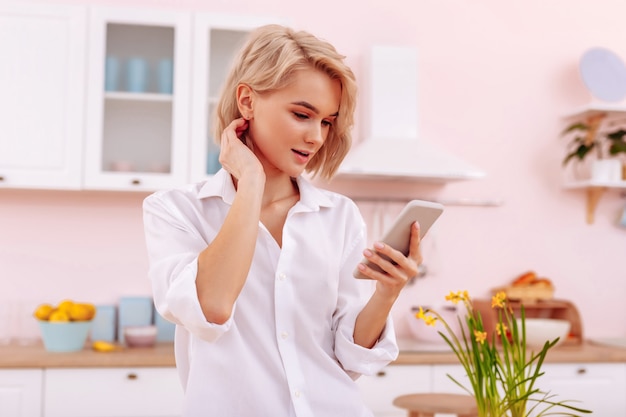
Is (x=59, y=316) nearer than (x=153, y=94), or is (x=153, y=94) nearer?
(x=59, y=316)

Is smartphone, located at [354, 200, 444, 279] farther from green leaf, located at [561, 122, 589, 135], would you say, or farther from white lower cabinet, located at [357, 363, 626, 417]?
green leaf, located at [561, 122, 589, 135]

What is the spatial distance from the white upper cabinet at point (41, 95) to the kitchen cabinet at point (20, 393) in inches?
29.0

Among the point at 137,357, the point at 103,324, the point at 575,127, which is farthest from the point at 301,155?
the point at 575,127

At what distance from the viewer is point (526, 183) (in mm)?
3732

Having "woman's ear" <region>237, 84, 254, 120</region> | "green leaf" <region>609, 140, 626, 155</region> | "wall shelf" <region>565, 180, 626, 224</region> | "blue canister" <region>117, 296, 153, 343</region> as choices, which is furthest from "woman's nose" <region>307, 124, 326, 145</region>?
"green leaf" <region>609, 140, 626, 155</region>

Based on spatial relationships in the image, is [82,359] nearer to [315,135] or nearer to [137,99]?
[137,99]

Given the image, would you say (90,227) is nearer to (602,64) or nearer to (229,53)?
(229,53)

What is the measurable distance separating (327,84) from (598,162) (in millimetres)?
2601

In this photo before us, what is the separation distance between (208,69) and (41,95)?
67 cm

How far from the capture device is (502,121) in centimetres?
373

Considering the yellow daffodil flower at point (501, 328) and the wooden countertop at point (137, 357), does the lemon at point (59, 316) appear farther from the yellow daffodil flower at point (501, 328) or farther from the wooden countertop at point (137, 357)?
the yellow daffodil flower at point (501, 328)

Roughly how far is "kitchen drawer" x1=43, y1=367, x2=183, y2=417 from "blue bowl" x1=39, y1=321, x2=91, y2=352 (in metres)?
0.18

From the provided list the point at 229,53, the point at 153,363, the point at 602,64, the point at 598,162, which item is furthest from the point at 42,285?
the point at 602,64

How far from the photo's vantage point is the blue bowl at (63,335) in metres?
2.92
